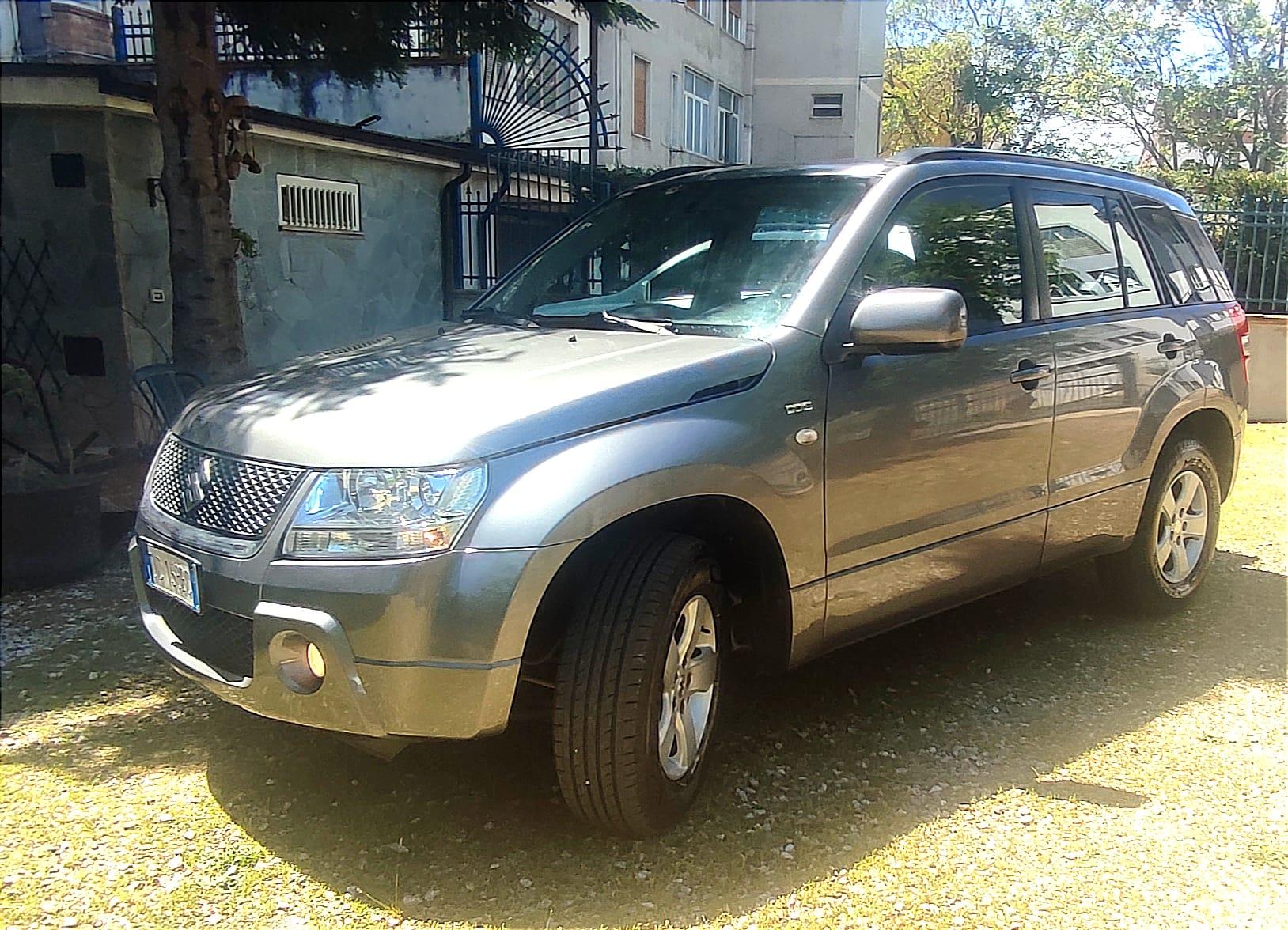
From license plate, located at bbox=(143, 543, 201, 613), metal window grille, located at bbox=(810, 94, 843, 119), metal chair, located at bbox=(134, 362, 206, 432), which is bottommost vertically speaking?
license plate, located at bbox=(143, 543, 201, 613)

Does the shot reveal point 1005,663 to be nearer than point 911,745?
No

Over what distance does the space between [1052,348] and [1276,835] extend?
1.73m

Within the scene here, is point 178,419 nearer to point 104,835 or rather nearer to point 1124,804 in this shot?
point 104,835

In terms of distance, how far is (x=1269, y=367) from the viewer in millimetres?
10383

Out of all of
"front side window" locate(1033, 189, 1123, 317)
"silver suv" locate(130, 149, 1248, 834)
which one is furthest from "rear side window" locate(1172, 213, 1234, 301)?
"front side window" locate(1033, 189, 1123, 317)

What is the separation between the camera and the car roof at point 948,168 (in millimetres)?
3648

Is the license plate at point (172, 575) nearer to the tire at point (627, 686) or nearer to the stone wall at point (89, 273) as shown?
the tire at point (627, 686)

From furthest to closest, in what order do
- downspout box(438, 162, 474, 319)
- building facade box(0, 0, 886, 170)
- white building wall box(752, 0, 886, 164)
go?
downspout box(438, 162, 474, 319), white building wall box(752, 0, 886, 164), building facade box(0, 0, 886, 170)

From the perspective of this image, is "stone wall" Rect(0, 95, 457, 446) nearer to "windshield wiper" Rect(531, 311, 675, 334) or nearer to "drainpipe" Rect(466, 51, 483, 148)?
"drainpipe" Rect(466, 51, 483, 148)

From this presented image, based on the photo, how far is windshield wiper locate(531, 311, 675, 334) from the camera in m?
3.29

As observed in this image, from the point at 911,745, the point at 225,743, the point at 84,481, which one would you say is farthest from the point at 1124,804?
the point at 84,481

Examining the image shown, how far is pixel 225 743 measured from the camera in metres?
3.38

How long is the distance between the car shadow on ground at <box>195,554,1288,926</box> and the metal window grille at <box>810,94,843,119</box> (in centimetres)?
537

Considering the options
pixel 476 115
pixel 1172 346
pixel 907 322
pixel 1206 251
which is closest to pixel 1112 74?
pixel 1206 251
